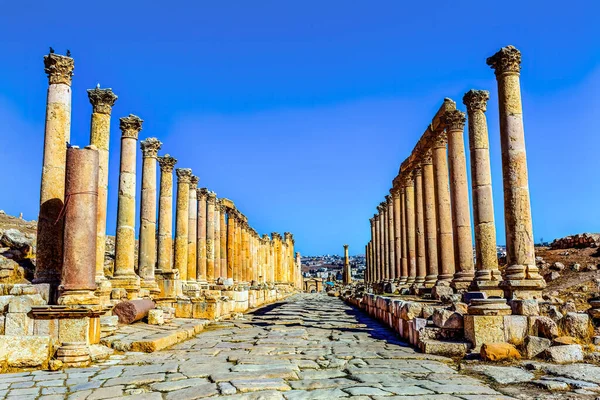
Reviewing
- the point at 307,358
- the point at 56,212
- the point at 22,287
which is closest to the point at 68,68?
Result: the point at 56,212

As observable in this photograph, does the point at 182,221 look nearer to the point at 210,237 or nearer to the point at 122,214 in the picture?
the point at 210,237

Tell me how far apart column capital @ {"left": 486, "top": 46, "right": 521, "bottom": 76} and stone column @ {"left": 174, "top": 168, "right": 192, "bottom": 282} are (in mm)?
15168

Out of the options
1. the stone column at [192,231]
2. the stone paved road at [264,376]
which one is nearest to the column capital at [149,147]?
the stone column at [192,231]

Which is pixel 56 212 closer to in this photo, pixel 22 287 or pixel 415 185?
pixel 22 287

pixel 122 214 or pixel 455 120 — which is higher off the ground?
pixel 455 120

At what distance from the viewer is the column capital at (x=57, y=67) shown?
500 inches

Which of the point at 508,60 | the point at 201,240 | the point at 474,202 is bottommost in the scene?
the point at 201,240

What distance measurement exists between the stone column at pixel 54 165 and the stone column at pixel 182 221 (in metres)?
11.1

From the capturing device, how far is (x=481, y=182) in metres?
15.4

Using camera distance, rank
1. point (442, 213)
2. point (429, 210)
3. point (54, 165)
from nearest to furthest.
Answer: point (54, 165), point (442, 213), point (429, 210)

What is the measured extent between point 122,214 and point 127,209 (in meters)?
0.22

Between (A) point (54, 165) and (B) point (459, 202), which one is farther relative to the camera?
(B) point (459, 202)

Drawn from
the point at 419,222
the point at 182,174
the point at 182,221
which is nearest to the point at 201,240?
the point at 182,221

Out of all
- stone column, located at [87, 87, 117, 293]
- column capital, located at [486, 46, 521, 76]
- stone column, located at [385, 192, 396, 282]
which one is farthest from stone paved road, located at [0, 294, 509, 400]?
stone column, located at [385, 192, 396, 282]
